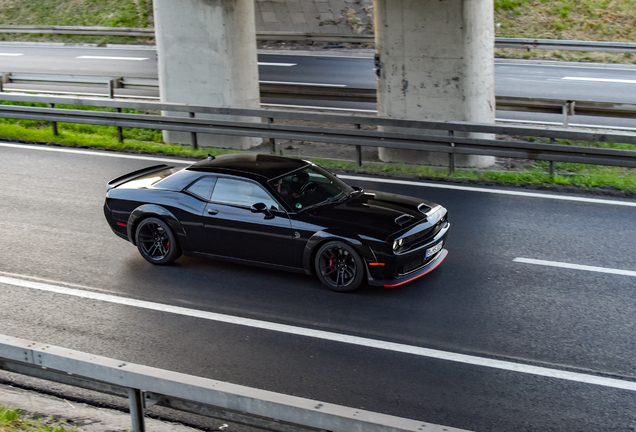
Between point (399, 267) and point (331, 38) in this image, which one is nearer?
point (399, 267)

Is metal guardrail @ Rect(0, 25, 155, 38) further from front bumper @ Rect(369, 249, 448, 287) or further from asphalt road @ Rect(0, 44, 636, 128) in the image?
front bumper @ Rect(369, 249, 448, 287)

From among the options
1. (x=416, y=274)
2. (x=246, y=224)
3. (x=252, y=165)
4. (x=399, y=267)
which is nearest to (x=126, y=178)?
(x=252, y=165)

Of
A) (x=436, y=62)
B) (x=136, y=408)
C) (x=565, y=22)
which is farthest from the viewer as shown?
(x=565, y=22)

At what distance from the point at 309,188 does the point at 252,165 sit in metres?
0.79

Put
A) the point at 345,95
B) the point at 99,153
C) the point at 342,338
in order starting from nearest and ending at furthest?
the point at 342,338, the point at 99,153, the point at 345,95

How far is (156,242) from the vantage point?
869 cm

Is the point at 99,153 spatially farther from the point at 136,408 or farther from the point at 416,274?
the point at 136,408

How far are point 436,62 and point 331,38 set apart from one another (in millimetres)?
14411

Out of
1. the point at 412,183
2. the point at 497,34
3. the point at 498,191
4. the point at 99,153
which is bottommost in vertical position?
the point at 498,191

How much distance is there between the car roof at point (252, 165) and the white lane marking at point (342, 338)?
1.83 metres

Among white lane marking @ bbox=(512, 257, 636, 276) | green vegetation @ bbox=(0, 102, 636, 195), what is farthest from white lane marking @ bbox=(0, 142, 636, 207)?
white lane marking @ bbox=(512, 257, 636, 276)

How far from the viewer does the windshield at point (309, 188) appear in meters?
8.05

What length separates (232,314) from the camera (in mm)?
7359

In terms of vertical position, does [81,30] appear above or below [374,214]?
above
